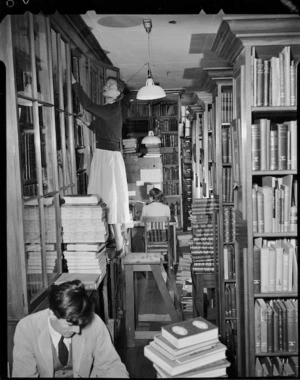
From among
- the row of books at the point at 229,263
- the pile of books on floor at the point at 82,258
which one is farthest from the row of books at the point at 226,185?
the pile of books on floor at the point at 82,258

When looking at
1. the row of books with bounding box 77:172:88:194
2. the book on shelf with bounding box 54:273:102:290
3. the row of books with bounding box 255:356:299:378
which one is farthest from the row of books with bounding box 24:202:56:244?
the row of books with bounding box 255:356:299:378

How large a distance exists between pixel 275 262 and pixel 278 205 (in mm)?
385

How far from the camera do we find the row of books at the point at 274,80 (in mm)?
2629

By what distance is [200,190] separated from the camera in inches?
357

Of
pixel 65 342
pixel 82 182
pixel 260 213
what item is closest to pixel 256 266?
pixel 260 213

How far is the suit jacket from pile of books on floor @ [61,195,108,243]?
0.94 metres

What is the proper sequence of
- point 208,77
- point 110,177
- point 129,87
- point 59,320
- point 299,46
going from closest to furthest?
point 59,320, point 299,46, point 110,177, point 208,77, point 129,87

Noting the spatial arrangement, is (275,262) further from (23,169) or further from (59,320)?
(23,169)

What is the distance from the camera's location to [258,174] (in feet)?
8.80

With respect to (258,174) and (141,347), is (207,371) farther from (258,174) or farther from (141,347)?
(141,347)

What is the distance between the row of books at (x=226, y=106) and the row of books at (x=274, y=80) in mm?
1791

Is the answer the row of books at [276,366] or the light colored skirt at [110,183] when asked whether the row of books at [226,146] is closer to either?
the light colored skirt at [110,183]

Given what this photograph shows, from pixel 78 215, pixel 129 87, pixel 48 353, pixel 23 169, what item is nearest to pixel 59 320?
pixel 48 353

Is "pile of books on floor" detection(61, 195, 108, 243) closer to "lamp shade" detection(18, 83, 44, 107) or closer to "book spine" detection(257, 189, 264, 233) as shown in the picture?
"lamp shade" detection(18, 83, 44, 107)
